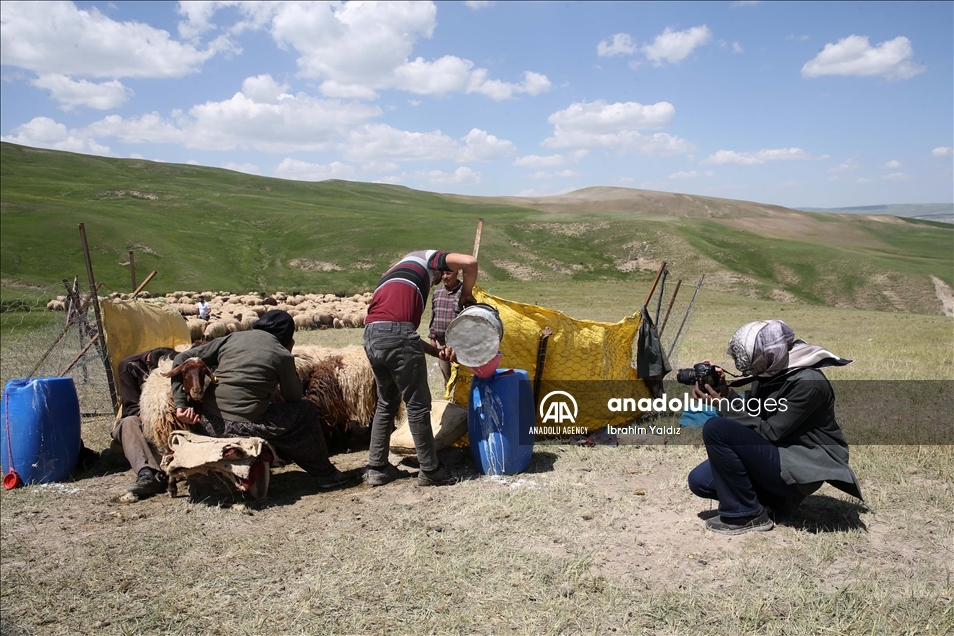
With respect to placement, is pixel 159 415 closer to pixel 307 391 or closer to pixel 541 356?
pixel 307 391

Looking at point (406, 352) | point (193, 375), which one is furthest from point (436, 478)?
point (193, 375)

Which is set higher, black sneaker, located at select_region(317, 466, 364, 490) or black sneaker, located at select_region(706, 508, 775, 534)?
black sneaker, located at select_region(706, 508, 775, 534)

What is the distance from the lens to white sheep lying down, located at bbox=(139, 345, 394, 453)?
5895mm

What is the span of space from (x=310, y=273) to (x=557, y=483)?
42.3 metres

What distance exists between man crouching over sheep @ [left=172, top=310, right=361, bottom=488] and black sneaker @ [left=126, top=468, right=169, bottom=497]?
568mm

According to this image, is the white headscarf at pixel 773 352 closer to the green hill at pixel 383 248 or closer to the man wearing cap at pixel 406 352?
the man wearing cap at pixel 406 352

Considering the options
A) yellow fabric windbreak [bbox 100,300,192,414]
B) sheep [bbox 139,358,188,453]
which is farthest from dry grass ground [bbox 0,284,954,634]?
yellow fabric windbreak [bbox 100,300,192,414]

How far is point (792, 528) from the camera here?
429 cm

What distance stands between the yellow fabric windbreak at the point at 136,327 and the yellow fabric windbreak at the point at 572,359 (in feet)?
13.2

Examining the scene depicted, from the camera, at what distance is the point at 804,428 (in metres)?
4.12

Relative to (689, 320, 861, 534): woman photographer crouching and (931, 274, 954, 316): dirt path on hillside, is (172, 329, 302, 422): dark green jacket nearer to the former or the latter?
(689, 320, 861, 534): woman photographer crouching

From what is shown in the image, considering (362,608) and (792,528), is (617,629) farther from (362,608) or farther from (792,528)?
(792,528)

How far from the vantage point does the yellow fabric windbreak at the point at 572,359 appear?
6.45 m

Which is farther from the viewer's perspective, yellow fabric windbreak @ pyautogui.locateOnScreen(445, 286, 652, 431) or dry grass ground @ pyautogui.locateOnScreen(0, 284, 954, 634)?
yellow fabric windbreak @ pyautogui.locateOnScreen(445, 286, 652, 431)
